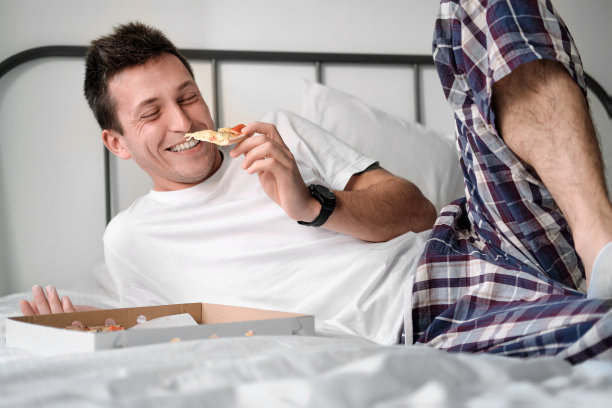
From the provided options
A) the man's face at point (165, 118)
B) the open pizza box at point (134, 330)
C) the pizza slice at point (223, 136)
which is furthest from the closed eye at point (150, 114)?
the open pizza box at point (134, 330)

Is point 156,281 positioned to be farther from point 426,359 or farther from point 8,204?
point 426,359

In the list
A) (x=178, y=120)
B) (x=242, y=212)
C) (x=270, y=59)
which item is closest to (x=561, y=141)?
(x=242, y=212)

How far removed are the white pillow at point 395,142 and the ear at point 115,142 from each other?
1.89 ft

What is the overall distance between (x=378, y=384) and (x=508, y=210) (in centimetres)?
59

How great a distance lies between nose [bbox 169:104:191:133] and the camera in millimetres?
1523

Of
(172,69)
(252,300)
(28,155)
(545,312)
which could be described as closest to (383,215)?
(252,300)

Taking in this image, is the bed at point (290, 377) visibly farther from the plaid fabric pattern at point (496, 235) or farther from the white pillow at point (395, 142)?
the white pillow at point (395, 142)

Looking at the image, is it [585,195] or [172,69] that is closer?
[585,195]

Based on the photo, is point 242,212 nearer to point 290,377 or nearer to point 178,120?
point 178,120

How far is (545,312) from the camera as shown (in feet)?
2.98

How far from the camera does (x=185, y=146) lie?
1.56m

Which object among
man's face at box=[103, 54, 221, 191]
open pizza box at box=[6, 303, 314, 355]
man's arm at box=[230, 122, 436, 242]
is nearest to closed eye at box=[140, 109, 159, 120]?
man's face at box=[103, 54, 221, 191]

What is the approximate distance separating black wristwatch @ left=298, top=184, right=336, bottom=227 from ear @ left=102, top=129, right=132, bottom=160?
60cm

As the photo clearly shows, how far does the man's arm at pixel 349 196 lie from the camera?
4.19ft
